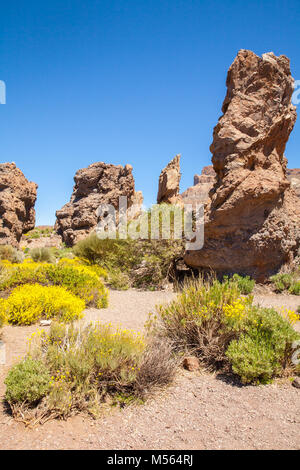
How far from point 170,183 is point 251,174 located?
29.6 feet

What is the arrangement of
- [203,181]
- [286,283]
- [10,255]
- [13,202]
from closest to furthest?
[286,283]
[10,255]
[13,202]
[203,181]

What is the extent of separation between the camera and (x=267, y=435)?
265 cm

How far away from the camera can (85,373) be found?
10.7ft

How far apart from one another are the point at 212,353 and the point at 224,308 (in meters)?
0.64

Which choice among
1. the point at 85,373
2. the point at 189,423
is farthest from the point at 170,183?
the point at 189,423

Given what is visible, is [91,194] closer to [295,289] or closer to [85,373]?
[295,289]

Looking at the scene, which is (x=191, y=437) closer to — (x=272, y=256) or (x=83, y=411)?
(x=83, y=411)

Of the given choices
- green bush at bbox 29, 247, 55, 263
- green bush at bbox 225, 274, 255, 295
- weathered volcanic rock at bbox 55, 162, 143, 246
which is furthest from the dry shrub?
weathered volcanic rock at bbox 55, 162, 143, 246

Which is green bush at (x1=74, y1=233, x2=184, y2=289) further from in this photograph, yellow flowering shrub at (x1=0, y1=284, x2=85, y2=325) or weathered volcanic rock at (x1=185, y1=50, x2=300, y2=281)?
yellow flowering shrub at (x1=0, y1=284, x2=85, y2=325)

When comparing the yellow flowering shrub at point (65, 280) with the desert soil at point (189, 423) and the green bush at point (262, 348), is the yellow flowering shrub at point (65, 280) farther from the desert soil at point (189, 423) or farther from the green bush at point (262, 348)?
the green bush at point (262, 348)

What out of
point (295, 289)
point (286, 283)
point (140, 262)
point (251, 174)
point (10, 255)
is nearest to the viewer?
point (295, 289)

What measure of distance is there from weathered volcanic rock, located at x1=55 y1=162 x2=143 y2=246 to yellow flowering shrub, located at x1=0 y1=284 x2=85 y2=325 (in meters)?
16.4

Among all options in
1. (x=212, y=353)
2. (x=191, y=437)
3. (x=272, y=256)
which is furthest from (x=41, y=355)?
(x=272, y=256)

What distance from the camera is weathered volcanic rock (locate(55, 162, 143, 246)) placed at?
2262cm
